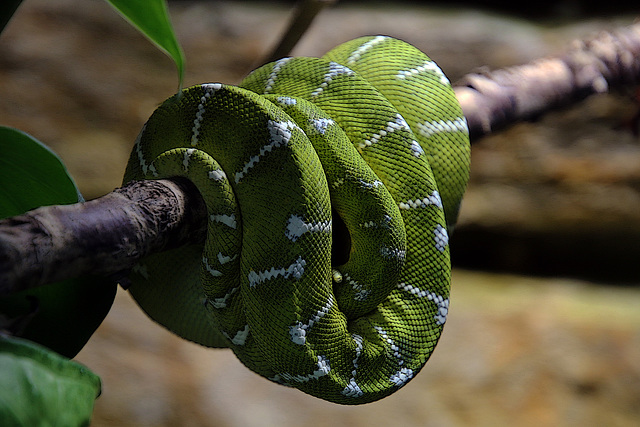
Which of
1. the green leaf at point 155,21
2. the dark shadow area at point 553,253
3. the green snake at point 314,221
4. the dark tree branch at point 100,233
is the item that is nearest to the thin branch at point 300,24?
the green snake at point 314,221

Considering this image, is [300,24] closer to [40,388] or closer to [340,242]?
[340,242]

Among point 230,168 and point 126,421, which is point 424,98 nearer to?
point 230,168

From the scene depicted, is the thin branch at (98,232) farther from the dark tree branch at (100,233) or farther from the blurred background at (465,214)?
the blurred background at (465,214)

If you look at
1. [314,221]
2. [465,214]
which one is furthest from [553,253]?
[314,221]

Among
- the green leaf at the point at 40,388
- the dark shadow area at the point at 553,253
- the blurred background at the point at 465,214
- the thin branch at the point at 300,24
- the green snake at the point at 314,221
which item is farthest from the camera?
the dark shadow area at the point at 553,253

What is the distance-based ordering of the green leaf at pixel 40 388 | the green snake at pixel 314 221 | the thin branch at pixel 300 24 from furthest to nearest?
the thin branch at pixel 300 24 → the green snake at pixel 314 221 → the green leaf at pixel 40 388

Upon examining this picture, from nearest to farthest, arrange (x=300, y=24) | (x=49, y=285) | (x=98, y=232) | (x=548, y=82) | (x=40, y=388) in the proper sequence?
1. (x=40, y=388)
2. (x=98, y=232)
3. (x=49, y=285)
4. (x=300, y=24)
5. (x=548, y=82)
